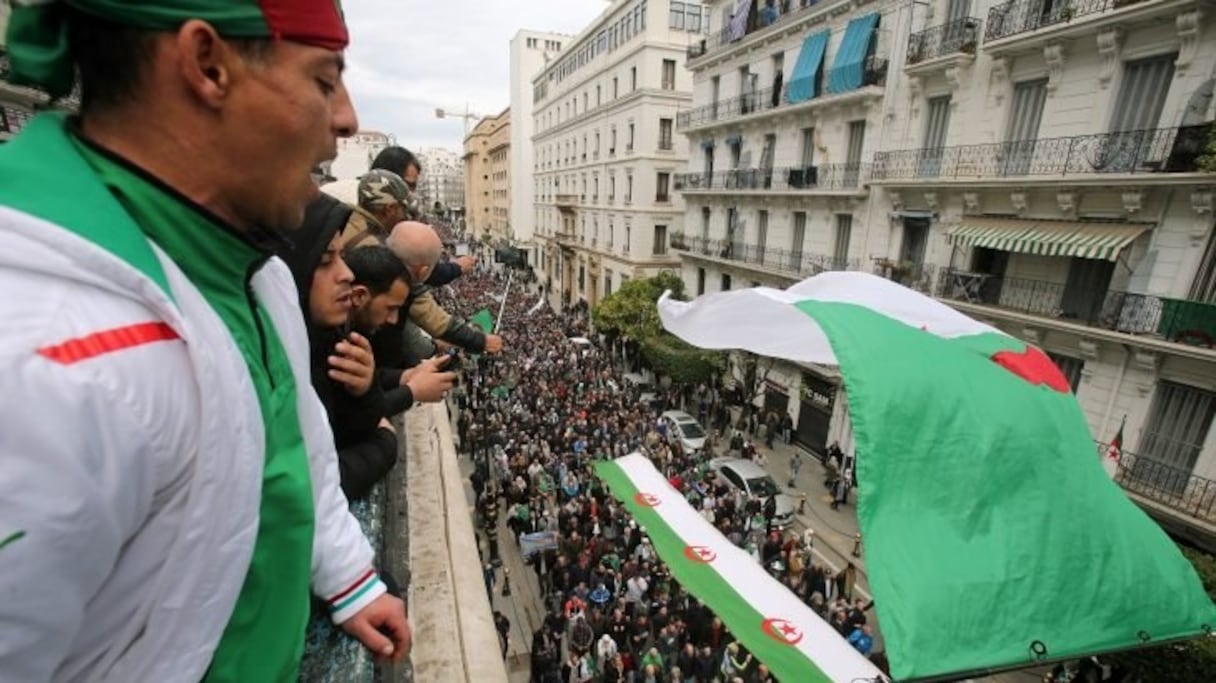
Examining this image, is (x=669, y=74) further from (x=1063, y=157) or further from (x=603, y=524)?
(x=603, y=524)

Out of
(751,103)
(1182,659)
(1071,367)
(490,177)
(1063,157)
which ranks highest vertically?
(751,103)

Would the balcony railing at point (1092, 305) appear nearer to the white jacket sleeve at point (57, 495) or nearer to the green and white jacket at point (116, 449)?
the green and white jacket at point (116, 449)

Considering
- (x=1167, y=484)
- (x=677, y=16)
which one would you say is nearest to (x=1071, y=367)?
(x=1167, y=484)

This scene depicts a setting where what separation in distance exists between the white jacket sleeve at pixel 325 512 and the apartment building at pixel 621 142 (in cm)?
3191

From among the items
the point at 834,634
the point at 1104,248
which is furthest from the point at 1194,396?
the point at 834,634

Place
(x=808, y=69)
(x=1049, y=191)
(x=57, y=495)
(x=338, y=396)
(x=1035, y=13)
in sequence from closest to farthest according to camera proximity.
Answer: (x=57, y=495) < (x=338, y=396) < (x=1049, y=191) < (x=1035, y=13) < (x=808, y=69)

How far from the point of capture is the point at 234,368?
3.48ft

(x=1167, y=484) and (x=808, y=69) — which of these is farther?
(x=808, y=69)

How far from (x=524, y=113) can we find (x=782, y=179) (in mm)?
43915

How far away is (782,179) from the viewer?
22.7 metres

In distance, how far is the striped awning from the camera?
12.5m

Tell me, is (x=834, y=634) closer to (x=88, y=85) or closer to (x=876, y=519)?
(x=876, y=519)

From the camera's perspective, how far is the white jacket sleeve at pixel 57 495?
0.71 m

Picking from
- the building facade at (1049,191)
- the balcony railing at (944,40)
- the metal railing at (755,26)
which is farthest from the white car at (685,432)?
the metal railing at (755,26)
